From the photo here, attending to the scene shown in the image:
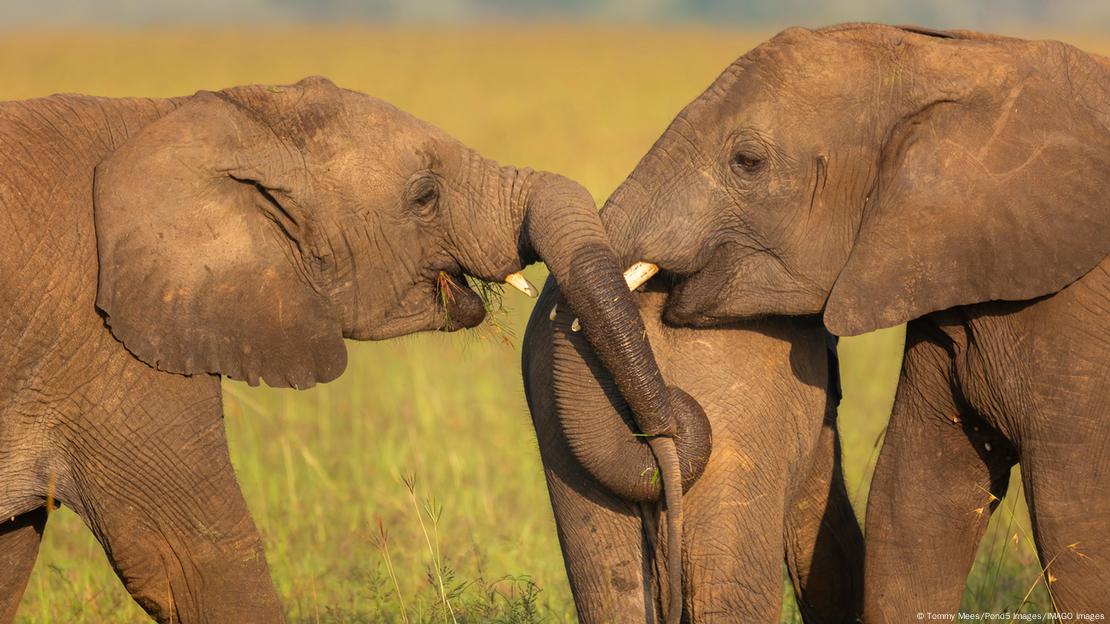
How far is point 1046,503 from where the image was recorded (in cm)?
555

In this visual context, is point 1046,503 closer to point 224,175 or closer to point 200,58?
point 224,175

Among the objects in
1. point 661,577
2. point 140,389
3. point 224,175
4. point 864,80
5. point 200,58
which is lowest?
point 661,577

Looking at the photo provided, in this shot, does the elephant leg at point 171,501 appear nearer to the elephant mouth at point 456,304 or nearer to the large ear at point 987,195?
the elephant mouth at point 456,304

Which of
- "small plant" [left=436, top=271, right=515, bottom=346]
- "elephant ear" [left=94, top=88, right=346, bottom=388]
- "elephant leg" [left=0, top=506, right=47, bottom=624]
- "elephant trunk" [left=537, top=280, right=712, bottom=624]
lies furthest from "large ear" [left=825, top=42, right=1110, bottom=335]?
"elephant leg" [left=0, top=506, right=47, bottom=624]

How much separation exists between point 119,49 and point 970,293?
4013 centimetres

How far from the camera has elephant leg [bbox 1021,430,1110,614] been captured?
5.48m

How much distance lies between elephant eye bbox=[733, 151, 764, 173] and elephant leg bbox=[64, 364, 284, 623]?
1.95 meters

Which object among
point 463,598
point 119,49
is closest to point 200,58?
point 119,49

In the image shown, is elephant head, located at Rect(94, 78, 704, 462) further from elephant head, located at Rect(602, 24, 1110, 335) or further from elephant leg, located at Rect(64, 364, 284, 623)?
elephant head, located at Rect(602, 24, 1110, 335)

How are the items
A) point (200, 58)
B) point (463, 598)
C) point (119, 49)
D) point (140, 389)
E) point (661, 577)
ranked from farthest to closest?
point (119, 49) → point (200, 58) → point (463, 598) → point (661, 577) → point (140, 389)

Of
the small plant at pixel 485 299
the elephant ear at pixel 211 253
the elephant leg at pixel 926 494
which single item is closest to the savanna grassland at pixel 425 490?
the small plant at pixel 485 299

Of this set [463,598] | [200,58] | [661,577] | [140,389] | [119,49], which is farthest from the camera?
[119,49]

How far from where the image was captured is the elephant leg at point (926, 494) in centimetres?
598

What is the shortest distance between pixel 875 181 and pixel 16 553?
11.0 feet
